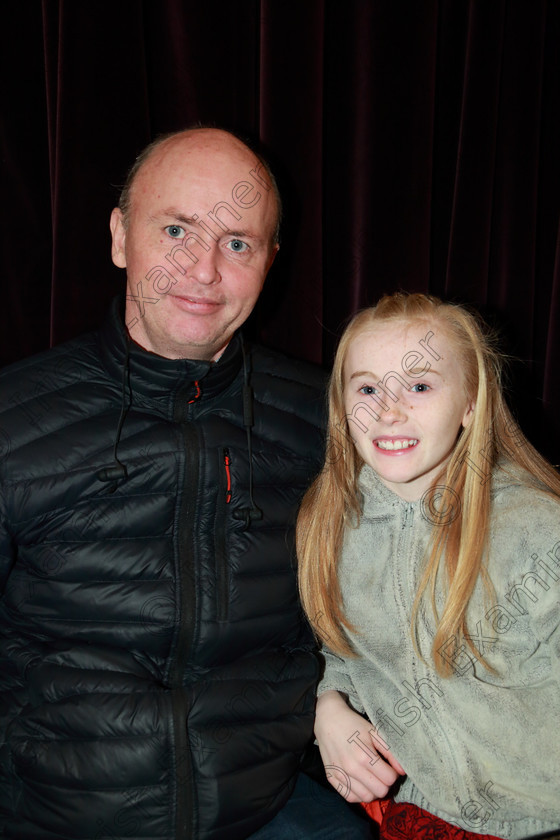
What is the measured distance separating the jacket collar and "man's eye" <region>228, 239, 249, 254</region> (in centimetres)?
20

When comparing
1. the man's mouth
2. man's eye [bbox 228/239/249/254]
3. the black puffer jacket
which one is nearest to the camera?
the black puffer jacket

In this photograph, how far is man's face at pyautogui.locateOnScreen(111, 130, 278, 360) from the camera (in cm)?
119

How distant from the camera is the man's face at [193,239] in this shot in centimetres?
119

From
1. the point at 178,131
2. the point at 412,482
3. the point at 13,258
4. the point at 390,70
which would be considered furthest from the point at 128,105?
the point at 412,482

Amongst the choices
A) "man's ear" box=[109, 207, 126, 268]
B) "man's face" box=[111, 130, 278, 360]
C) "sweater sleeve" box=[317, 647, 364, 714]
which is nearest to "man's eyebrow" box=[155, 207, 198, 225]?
"man's face" box=[111, 130, 278, 360]

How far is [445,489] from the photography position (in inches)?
46.3

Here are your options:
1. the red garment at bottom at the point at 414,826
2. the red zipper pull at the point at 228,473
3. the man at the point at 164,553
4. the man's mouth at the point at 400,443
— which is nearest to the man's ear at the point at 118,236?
the man at the point at 164,553

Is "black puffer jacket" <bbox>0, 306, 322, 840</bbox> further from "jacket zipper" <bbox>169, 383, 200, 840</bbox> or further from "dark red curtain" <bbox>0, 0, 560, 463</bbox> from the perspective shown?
"dark red curtain" <bbox>0, 0, 560, 463</bbox>

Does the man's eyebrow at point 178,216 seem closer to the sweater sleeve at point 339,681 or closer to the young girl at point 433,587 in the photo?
the young girl at point 433,587

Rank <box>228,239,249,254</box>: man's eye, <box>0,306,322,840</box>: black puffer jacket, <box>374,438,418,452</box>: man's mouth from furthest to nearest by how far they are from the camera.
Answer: <box>228,239,249,254</box>: man's eye, <box>374,438,418,452</box>: man's mouth, <box>0,306,322,840</box>: black puffer jacket

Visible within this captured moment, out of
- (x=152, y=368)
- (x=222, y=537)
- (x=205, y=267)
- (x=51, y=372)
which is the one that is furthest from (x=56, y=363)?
(x=222, y=537)

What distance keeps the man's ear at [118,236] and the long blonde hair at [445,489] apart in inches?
16.5

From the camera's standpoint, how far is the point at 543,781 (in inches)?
41.7

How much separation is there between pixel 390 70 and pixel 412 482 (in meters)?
Result: 0.87
